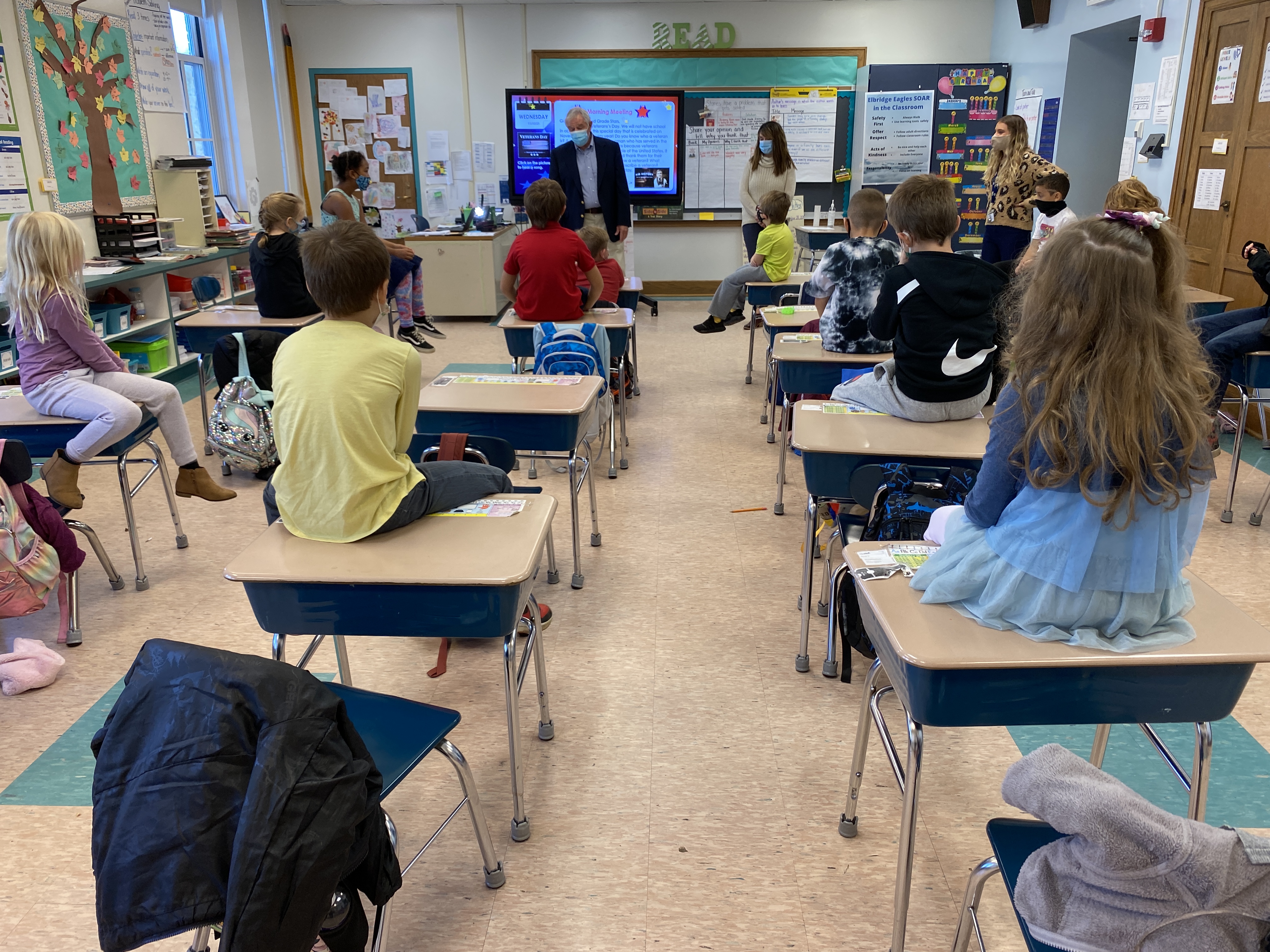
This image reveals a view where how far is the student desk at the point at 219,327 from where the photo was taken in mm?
4184

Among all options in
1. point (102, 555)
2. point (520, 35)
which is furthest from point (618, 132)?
point (102, 555)

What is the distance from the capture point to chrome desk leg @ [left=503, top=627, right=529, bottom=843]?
1.80m

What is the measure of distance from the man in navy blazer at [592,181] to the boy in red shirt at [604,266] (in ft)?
4.66

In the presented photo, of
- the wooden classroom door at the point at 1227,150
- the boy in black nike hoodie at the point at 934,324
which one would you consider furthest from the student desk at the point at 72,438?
the wooden classroom door at the point at 1227,150

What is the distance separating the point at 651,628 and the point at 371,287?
138 cm

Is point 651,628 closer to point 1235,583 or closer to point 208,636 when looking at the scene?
point 208,636

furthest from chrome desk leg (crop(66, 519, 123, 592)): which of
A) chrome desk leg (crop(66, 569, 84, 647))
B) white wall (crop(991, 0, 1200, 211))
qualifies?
white wall (crop(991, 0, 1200, 211))

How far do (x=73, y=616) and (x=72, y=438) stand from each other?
0.60 meters

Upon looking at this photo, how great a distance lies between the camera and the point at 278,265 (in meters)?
4.32

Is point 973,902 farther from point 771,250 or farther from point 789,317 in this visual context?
point 771,250

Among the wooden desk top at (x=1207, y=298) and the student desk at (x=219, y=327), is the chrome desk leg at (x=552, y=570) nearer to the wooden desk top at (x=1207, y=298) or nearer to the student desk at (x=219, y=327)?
the student desk at (x=219, y=327)

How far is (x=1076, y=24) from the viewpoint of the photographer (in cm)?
658

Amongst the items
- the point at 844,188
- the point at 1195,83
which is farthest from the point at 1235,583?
the point at 844,188

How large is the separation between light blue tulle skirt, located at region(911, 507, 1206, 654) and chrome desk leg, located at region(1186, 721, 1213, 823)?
0.60 feet
